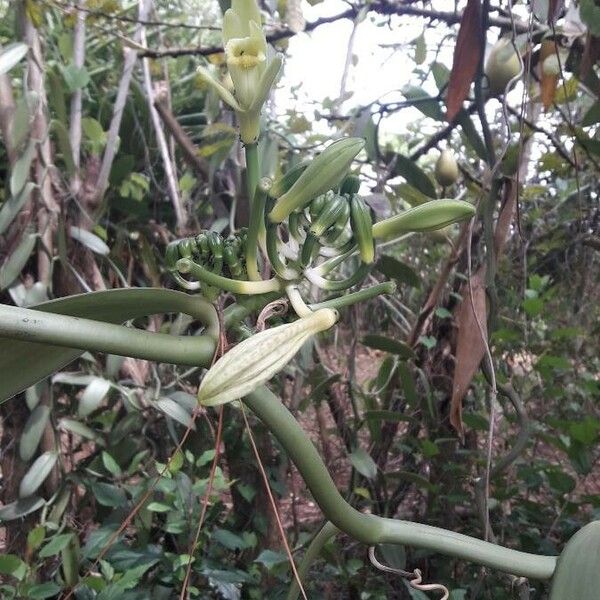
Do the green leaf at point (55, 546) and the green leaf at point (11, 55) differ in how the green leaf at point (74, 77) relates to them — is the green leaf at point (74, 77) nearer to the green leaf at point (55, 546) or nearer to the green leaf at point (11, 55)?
the green leaf at point (11, 55)

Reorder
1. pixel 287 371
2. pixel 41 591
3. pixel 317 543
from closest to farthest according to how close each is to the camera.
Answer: pixel 317 543 → pixel 41 591 → pixel 287 371

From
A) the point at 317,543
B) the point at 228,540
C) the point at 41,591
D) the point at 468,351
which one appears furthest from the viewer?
the point at 228,540

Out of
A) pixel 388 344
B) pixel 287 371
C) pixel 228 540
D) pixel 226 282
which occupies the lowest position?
pixel 228 540

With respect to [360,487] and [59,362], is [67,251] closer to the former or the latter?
[360,487]

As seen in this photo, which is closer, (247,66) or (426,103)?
(247,66)

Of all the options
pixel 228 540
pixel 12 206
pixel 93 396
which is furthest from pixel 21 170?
pixel 228 540

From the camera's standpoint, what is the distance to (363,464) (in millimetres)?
845

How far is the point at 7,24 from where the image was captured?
3.94ft

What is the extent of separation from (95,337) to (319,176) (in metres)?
0.11

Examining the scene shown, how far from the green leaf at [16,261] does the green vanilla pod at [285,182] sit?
68 cm

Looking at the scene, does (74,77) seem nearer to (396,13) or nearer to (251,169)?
(396,13)

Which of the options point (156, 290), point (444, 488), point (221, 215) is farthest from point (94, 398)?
point (156, 290)

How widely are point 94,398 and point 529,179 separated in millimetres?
881

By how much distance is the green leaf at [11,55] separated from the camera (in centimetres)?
76
